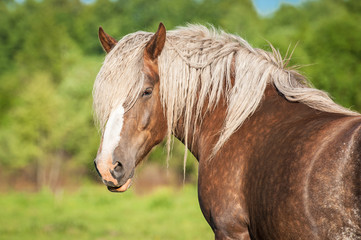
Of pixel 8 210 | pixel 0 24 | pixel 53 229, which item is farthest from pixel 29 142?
pixel 0 24

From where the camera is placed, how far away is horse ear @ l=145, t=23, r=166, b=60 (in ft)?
10.2

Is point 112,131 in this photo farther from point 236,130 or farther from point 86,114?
point 86,114

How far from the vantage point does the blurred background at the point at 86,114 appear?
45.0 ft

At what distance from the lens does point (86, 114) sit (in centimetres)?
2980

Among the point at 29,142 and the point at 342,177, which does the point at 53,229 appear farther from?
the point at 29,142

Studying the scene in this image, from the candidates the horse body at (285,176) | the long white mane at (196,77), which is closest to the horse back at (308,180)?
the horse body at (285,176)

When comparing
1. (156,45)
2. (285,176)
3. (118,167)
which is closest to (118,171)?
(118,167)

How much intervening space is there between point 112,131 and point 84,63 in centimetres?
3722

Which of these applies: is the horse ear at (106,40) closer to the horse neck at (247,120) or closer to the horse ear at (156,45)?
the horse ear at (156,45)

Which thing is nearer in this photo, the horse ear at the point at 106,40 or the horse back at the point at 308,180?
the horse back at the point at 308,180

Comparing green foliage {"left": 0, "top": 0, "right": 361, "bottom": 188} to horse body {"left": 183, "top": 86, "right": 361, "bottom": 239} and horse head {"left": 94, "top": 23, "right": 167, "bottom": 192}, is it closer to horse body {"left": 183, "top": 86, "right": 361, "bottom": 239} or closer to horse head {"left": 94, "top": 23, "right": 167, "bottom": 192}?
horse head {"left": 94, "top": 23, "right": 167, "bottom": 192}

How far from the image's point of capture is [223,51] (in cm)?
324

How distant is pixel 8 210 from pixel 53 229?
5.89m

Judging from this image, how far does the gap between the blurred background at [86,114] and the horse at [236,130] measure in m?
0.46
